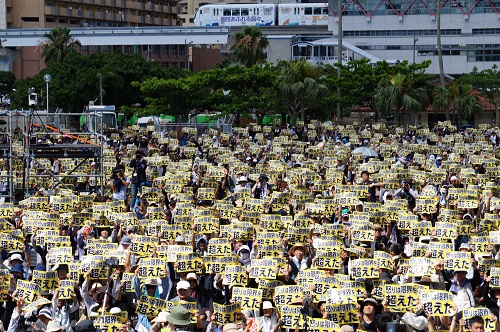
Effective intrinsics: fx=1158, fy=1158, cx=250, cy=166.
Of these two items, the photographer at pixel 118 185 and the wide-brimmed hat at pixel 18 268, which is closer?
the wide-brimmed hat at pixel 18 268

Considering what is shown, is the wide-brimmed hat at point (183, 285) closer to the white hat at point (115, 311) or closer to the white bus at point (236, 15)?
the white hat at point (115, 311)

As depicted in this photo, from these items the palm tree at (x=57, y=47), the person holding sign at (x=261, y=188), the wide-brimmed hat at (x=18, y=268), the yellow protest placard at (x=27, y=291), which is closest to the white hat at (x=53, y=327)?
the yellow protest placard at (x=27, y=291)

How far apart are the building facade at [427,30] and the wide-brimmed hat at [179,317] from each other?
74.9 metres

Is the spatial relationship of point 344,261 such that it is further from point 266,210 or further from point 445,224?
point 266,210

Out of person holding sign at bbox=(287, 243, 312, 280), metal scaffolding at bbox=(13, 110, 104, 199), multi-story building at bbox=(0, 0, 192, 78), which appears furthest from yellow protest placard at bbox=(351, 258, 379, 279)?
multi-story building at bbox=(0, 0, 192, 78)

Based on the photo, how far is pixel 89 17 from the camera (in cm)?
10456

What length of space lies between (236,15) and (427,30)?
27467mm

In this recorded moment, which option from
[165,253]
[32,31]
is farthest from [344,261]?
[32,31]

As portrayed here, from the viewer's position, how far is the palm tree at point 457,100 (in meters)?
55.1

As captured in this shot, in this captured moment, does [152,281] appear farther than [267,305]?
Yes

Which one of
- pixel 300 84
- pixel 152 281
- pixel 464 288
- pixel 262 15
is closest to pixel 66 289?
pixel 152 281

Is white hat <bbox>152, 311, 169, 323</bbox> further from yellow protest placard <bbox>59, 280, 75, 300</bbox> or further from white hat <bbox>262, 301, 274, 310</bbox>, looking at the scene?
yellow protest placard <bbox>59, 280, 75, 300</bbox>

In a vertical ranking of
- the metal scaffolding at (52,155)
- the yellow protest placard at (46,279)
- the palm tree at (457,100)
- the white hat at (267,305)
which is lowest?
the white hat at (267,305)

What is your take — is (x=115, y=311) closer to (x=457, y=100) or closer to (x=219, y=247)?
(x=219, y=247)
